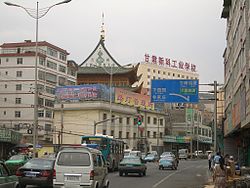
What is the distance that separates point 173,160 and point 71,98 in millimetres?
39520

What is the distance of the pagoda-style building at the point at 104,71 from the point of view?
94938 millimetres

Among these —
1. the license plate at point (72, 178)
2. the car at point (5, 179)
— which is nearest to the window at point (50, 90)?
the license plate at point (72, 178)

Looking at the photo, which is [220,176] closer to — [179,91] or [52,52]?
[179,91]

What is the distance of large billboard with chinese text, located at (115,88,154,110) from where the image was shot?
285ft

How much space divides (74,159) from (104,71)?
79960 mm

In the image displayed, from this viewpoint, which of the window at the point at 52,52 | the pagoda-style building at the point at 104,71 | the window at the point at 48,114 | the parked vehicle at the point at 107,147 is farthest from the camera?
the pagoda-style building at the point at 104,71

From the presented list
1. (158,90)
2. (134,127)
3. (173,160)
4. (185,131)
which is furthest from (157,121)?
(158,90)

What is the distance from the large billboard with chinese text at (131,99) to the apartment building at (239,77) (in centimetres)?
3389

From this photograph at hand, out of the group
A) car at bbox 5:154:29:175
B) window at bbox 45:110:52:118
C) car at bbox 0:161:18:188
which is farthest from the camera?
window at bbox 45:110:52:118

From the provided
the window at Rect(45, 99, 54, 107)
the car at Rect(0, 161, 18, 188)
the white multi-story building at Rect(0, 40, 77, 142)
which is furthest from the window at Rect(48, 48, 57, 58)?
the car at Rect(0, 161, 18, 188)

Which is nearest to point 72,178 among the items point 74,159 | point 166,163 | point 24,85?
point 74,159

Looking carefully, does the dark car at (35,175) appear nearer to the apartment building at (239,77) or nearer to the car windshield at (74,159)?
the car windshield at (74,159)

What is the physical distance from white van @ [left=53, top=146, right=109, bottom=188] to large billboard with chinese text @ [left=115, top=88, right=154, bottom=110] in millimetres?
70410

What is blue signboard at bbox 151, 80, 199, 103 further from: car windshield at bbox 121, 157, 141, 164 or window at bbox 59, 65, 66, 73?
window at bbox 59, 65, 66, 73
